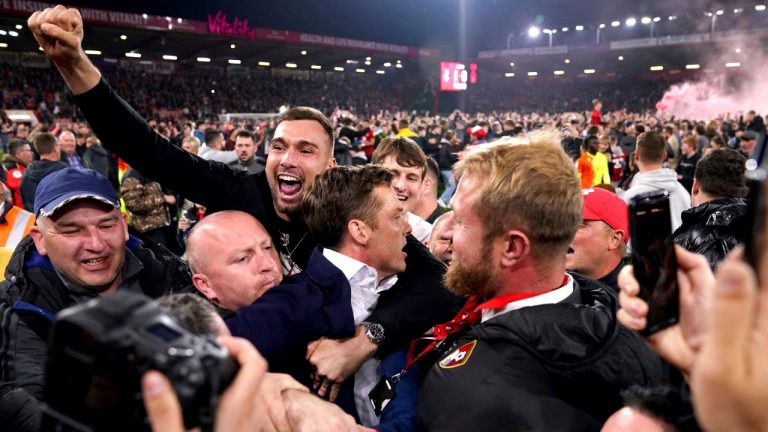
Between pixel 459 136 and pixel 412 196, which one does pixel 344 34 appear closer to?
pixel 459 136

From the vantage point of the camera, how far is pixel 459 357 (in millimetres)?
1482

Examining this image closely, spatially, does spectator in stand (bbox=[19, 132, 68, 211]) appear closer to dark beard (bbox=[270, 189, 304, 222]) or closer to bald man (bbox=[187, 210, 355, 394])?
dark beard (bbox=[270, 189, 304, 222])

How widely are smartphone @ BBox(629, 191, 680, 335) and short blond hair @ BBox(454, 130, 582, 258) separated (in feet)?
1.58

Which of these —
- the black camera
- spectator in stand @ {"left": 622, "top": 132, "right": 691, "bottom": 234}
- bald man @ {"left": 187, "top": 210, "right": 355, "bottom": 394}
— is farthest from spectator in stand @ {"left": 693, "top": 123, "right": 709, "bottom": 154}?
the black camera

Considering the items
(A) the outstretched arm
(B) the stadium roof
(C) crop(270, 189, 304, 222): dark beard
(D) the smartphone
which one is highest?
(B) the stadium roof

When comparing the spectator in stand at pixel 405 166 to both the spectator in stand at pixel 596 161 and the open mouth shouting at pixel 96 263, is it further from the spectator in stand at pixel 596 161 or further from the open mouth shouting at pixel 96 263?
the spectator in stand at pixel 596 161

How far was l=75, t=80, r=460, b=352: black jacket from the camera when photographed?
2059 mm

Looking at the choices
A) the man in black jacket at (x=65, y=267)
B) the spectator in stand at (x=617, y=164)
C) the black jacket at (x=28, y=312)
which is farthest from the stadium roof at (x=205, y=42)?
the black jacket at (x=28, y=312)

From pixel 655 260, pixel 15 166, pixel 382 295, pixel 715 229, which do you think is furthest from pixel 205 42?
pixel 655 260

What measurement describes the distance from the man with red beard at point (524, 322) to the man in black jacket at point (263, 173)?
0.28 metres

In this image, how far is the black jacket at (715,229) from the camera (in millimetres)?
3297

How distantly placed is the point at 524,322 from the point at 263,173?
6.65 feet

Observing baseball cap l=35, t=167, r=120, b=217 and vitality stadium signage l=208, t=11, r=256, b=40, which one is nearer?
baseball cap l=35, t=167, r=120, b=217

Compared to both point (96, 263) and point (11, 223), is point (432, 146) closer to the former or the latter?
point (11, 223)
